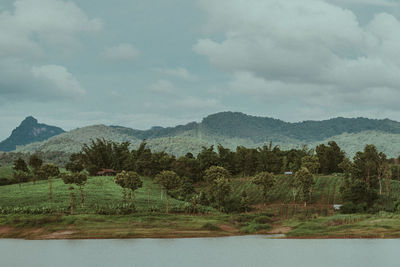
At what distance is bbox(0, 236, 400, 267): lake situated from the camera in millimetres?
50625

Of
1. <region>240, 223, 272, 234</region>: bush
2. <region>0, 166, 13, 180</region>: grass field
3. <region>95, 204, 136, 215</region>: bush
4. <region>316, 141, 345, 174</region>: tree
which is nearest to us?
<region>240, 223, 272, 234</region>: bush

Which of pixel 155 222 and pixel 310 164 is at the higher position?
pixel 310 164

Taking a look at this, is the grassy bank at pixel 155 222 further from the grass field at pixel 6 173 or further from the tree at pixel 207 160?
the grass field at pixel 6 173

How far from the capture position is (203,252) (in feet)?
187

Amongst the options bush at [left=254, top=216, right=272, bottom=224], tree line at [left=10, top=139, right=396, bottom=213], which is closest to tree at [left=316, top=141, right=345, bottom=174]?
tree line at [left=10, top=139, right=396, bottom=213]

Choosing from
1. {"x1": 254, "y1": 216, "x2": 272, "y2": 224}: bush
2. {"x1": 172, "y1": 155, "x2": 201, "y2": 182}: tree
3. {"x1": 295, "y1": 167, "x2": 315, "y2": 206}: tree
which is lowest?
{"x1": 254, "y1": 216, "x2": 272, "y2": 224}: bush

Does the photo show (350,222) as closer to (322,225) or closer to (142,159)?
(322,225)

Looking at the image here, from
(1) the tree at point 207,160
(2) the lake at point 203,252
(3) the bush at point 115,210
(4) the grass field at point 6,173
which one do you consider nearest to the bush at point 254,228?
(2) the lake at point 203,252

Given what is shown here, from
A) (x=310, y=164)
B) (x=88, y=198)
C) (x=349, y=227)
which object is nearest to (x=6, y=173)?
(x=88, y=198)

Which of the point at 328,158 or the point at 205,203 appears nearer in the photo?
the point at 205,203

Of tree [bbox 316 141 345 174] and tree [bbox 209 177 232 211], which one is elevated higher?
tree [bbox 316 141 345 174]

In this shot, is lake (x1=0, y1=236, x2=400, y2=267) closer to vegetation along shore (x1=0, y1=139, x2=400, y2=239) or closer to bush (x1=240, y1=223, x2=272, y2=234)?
vegetation along shore (x1=0, y1=139, x2=400, y2=239)

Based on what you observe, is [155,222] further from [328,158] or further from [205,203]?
[328,158]

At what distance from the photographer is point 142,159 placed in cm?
15525
